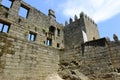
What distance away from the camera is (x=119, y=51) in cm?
752

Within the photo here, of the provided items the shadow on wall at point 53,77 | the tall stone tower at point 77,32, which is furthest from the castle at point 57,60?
the tall stone tower at point 77,32

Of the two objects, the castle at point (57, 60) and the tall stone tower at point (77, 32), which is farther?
the tall stone tower at point (77, 32)

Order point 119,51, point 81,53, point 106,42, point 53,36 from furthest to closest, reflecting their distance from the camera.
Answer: point 53,36 < point 81,53 < point 106,42 < point 119,51

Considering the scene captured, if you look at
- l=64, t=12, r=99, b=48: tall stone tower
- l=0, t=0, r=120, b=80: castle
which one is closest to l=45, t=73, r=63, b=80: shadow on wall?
l=0, t=0, r=120, b=80: castle

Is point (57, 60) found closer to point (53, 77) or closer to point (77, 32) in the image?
point (53, 77)

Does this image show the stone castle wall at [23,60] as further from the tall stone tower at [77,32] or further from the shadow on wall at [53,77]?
the tall stone tower at [77,32]

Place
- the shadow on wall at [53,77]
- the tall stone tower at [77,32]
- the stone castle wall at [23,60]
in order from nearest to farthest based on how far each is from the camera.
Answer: the stone castle wall at [23,60]
the shadow on wall at [53,77]
the tall stone tower at [77,32]

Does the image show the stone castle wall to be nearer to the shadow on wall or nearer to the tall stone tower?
the shadow on wall

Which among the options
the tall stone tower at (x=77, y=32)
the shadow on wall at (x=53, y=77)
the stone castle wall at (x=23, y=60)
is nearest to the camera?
the stone castle wall at (x=23, y=60)

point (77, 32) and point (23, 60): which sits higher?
point (77, 32)

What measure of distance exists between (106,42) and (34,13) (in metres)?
12.5

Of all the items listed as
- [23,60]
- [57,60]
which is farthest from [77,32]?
[23,60]

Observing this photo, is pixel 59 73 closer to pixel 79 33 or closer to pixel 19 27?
pixel 19 27

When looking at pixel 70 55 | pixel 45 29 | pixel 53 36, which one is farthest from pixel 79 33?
pixel 70 55
